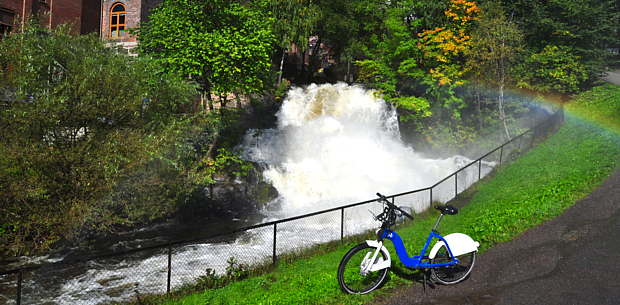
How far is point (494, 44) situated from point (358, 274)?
18.1m

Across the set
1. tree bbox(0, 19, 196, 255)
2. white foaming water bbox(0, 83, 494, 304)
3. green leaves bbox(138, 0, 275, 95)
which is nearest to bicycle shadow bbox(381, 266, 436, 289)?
white foaming water bbox(0, 83, 494, 304)

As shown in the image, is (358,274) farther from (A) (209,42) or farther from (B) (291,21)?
(B) (291,21)

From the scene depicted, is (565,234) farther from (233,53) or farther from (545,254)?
(233,53)

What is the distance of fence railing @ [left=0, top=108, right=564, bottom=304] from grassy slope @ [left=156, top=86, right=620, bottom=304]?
1071mm

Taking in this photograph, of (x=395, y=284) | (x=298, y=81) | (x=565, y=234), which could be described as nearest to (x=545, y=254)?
(x=565, y=234)

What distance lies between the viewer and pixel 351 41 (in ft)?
115

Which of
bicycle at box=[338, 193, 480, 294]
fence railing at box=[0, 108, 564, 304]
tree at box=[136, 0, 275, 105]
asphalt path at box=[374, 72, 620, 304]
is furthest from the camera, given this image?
tree at box=[136, 0, 275, 105]

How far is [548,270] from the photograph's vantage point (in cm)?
576

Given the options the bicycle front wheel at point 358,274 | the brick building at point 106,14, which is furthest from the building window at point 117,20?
the bicycle front wheel at point 358,274

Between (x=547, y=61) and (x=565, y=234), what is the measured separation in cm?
2026

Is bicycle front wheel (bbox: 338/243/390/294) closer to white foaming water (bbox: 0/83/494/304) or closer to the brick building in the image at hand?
white foaming water (bbox: 0/83/494/304)

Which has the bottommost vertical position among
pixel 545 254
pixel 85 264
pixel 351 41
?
pixel 85 264

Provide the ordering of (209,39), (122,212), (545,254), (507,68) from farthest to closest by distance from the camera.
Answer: (507,68), (209,39), (122,212), (545,254)

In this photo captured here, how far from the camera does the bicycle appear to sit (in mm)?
5465
